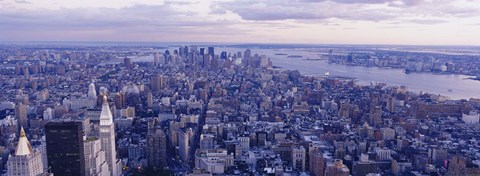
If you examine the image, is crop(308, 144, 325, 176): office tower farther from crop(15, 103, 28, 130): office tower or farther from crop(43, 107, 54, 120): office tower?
crop(15, 103, 28, 130): office tower

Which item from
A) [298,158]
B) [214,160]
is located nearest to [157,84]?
[214,160]

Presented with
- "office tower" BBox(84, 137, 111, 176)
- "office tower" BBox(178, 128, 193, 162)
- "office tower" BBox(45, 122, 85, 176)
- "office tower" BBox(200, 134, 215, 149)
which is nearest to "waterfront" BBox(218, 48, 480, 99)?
"office tower" BBox(200, 134, 215, 149)

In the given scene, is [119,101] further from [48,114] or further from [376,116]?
[376,116]

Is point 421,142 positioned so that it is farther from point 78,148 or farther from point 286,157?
point 78,148

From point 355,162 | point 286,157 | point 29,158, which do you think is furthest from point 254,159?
point 29,158

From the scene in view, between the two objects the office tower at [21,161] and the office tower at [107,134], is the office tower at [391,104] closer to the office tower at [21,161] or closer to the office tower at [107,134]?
the office tower at [107,134]

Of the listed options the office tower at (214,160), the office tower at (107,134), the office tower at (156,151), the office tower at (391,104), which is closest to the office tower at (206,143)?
the office tower at (214,160)
